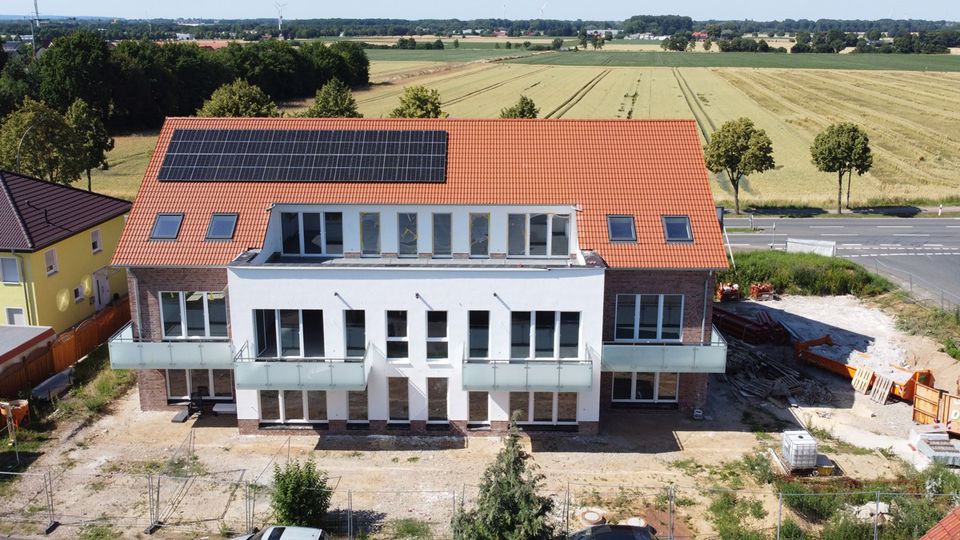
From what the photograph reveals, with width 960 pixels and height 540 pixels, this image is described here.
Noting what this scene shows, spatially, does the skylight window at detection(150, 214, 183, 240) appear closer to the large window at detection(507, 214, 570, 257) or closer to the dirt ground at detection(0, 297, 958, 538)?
the dirt ground at detection(0, 297, 958, 538)

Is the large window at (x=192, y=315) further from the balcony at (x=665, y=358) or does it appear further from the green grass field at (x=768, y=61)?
the green grass field at (x=768, y=61)

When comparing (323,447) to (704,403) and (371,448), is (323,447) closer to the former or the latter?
(371,448)

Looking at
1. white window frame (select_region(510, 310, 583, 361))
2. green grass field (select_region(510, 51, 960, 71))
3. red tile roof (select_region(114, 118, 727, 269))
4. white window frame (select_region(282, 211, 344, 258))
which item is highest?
green grass field (select_region(510, 51, 960, 71))

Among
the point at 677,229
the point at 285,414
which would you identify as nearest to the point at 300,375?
the point at 285,414

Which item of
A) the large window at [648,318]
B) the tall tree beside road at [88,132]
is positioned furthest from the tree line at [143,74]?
the large window at [648,318]

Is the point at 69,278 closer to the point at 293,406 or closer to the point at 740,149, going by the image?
the point at 293,406

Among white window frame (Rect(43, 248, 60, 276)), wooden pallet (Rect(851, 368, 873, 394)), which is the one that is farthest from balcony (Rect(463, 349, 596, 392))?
white window frame (Rect(43, 248, 60, 276))

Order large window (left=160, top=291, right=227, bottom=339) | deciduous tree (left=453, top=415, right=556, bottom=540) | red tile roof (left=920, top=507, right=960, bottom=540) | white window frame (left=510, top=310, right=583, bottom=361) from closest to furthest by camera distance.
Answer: red tile roof (left=920, top=507, right=960, bottom=540), deciduous tree (left=453, top=415, right=556, bottom=540), white window frame (left=510, top=310, right=583, bottom=361), large window (left=160, top=291, right=227, bottom=339)
